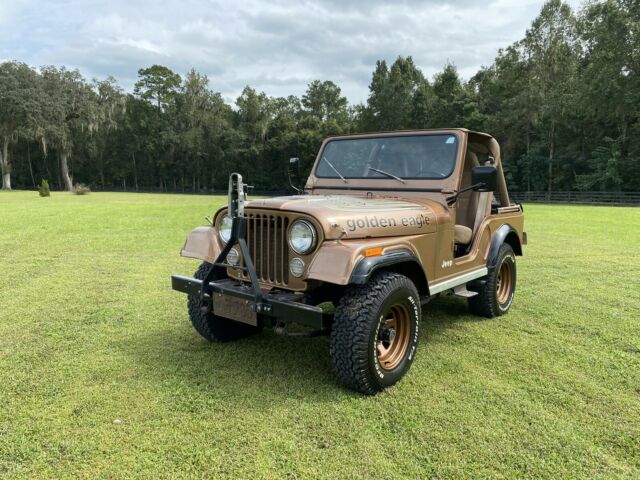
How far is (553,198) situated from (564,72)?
9.96 m

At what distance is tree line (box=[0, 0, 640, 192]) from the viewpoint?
33406mm

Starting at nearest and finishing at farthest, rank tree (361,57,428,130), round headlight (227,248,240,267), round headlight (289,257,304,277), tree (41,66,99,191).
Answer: round headlight (289,257,304,277) < round headlight (227,248,240,267) < tree (41,66,99,191) < tree (361,57,428,130)

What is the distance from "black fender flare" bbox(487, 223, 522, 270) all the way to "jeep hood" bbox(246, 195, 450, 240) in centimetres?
120

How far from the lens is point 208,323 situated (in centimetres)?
410

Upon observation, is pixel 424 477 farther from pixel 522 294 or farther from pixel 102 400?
pixel 522 294

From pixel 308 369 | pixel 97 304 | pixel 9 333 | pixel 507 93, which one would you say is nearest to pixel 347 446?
pixel 308 369

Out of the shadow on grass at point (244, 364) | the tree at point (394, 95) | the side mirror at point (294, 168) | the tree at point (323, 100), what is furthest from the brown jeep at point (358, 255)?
the tree at point (323, 100)

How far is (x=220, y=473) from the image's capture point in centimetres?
246

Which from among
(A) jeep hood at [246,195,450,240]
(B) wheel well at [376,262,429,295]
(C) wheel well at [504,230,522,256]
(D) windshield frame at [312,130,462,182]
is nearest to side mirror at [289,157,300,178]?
(D) windshield frame at [312,130,462,182]

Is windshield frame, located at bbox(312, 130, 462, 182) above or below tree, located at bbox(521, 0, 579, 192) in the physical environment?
below

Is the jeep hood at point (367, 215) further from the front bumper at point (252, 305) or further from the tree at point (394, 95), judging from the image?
the tree at point (394, 95)

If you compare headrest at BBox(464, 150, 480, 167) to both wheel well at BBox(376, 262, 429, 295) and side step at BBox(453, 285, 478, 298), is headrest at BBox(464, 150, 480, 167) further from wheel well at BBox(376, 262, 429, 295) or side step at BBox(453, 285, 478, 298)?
wheel well at BBox(376, 262, 429, 295)

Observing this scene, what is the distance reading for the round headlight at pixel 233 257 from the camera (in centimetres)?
367

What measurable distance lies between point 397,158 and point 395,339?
189cm
